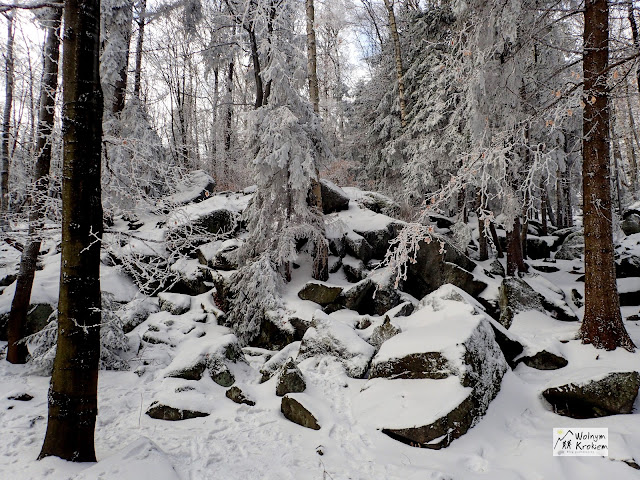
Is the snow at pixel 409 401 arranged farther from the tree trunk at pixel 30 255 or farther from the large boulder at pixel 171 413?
the tree trunk at pixel 30 255

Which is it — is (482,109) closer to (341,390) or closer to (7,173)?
(341,390)

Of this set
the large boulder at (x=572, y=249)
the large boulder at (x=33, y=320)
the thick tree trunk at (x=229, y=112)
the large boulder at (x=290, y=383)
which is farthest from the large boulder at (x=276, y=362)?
the large boulder at (x=572, y=249)

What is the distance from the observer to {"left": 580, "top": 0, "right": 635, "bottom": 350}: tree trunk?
5.73 meters

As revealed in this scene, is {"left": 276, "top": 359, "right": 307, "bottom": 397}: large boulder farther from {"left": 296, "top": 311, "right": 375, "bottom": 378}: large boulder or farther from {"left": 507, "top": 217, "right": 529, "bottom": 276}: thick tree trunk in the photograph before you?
{"left": 507, "top": 217, "right": 529, "bottom": 276}: thick tree trunk

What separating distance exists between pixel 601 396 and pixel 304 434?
13.0ft

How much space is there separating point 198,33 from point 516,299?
1349 cm

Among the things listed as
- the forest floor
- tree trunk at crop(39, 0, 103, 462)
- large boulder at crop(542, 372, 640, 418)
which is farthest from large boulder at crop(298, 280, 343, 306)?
tree trunk at crop(39, 0, 103, 462)

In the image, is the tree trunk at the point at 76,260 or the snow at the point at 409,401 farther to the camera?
the snow at the point at 409,401

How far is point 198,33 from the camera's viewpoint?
12.6 metres

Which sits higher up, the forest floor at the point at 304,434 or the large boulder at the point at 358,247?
the large boulder at the point at 358,247

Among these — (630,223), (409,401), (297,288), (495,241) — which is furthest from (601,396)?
(630,223)

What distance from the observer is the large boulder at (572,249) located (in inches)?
567

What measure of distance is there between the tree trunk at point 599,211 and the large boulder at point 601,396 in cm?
139

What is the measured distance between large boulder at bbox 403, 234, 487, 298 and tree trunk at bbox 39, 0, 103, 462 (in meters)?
8.04
